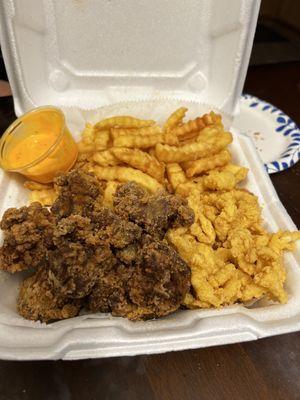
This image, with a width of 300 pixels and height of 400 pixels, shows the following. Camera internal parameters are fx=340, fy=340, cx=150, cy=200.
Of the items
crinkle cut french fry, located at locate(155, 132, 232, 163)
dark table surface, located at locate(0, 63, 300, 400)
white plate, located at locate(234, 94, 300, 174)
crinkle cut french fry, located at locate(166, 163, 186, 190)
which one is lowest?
dark table surface, located at locate(0, 63, 300, 400)

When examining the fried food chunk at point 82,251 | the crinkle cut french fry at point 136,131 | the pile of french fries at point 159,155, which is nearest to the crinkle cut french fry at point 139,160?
the pile of french fries at point 159,155

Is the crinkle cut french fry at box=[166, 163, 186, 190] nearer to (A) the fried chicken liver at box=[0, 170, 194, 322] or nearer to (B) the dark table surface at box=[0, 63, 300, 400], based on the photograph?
(A) the fried chicken liver at box=[0, 170, 194, 322]

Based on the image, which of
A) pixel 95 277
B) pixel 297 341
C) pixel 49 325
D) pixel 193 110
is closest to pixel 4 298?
pixel 49 325

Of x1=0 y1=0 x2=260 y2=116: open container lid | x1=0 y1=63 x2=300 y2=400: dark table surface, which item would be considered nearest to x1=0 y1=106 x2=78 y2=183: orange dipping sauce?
x1=0 y1=0 x2=260 y2=116: open container lid

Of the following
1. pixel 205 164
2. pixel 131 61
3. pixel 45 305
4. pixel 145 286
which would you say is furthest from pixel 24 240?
pixel 131 61

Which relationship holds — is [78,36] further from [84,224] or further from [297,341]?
[297,341]
